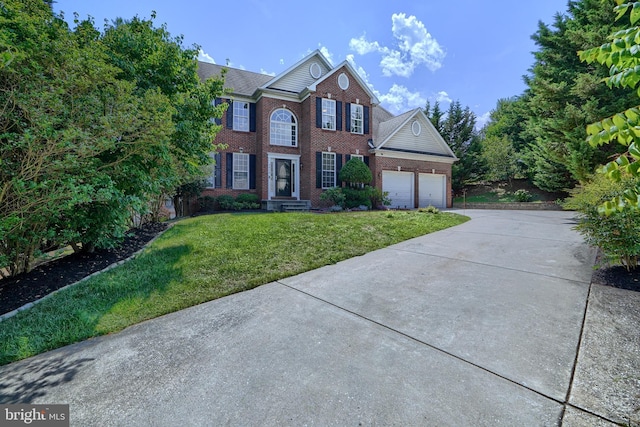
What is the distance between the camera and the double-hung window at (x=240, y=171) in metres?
14.8

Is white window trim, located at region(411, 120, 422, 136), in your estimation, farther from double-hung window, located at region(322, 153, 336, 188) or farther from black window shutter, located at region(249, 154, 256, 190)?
black window shutter, located at region(249, 154, 256, 190)

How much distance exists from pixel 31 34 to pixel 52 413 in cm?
449

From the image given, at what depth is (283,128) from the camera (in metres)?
15.1

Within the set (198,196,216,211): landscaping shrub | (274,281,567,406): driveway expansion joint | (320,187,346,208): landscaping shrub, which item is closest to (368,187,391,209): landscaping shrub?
(320,187,346,208): landscaping shrub

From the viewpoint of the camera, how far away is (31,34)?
12.2 ft

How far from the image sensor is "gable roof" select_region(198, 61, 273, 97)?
15086mm

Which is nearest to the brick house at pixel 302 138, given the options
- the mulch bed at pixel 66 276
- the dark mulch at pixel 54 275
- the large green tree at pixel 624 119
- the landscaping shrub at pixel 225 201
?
the landscaping shrub at pixel 225 201

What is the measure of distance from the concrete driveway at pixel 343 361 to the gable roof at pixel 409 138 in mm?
12953

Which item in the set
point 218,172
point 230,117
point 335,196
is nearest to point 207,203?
point 218,172

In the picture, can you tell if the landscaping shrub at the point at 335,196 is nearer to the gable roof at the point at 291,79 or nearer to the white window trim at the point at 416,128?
the gable roof at the point at 291,79

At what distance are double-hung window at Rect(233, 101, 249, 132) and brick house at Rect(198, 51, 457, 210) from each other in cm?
5

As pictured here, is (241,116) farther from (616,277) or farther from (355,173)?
(616,277)

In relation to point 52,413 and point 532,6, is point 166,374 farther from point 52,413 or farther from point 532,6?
point 532,6

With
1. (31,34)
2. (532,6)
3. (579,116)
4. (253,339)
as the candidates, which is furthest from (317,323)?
(579,116)
